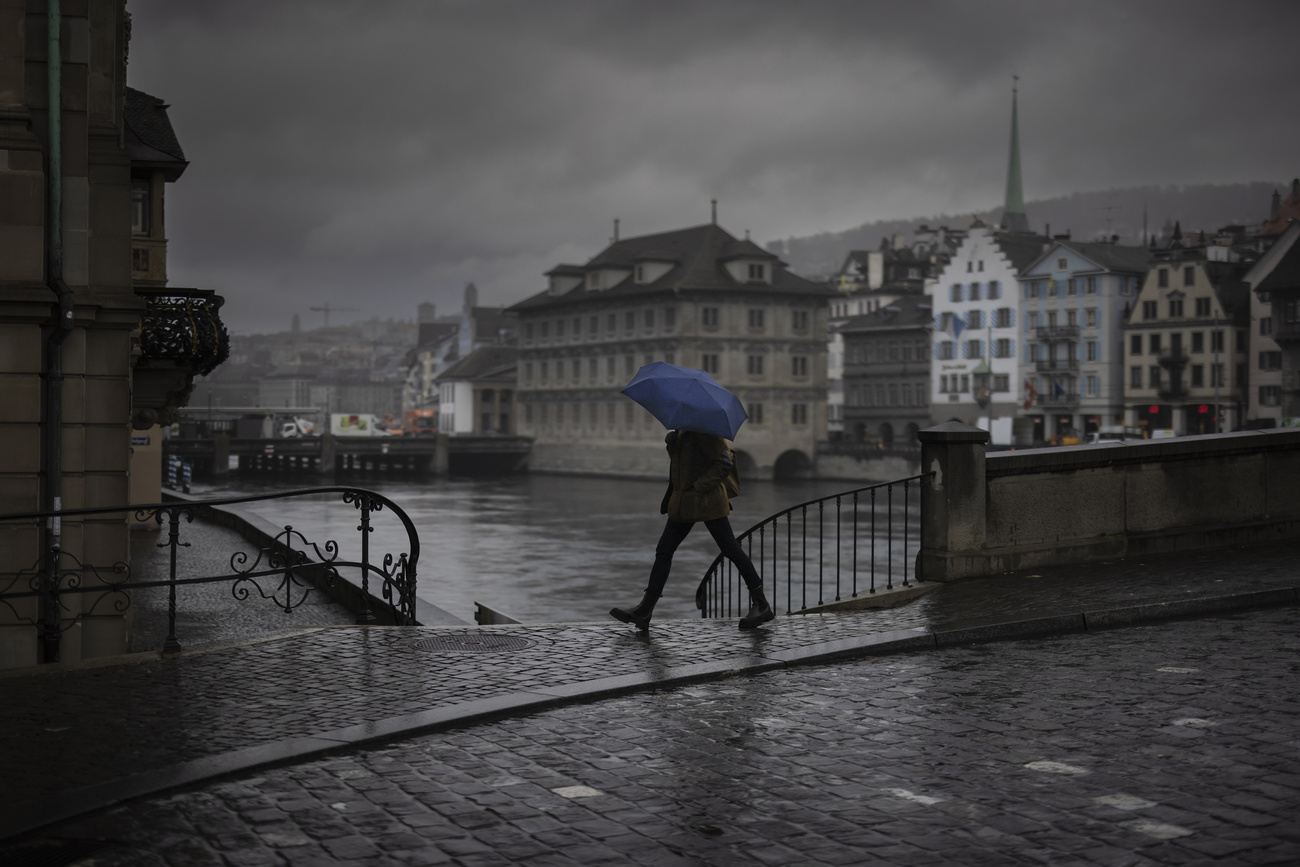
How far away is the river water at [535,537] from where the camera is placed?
34.9 m

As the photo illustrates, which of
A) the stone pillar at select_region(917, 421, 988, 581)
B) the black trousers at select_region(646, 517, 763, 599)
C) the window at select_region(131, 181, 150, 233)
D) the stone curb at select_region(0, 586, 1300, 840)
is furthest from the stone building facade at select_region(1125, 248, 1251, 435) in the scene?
the black trousers at select_region(646, 517, 763, 599)

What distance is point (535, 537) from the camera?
171 ft

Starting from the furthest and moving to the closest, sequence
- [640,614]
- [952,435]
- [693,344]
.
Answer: [693,344] → [952,435] → [640,614]

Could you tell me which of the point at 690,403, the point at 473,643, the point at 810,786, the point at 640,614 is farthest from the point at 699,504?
the point at 810,786

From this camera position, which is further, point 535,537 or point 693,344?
point 693,344

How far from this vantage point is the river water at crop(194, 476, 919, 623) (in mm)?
34875

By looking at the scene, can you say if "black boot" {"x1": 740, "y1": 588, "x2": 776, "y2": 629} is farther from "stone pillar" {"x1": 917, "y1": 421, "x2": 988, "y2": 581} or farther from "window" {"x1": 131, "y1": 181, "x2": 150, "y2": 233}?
"window" {"x1": 131, "y1": 181, "x2": 150, "y2": 233}

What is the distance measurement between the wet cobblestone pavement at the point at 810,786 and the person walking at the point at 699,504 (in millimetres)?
2043

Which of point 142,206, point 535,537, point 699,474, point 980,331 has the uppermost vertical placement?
point 980,331

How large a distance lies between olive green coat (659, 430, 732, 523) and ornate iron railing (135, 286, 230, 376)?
10507 millimetres

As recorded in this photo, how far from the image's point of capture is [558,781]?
234 inches

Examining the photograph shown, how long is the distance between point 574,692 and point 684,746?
1245 mm

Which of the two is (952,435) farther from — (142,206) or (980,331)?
(980,331)

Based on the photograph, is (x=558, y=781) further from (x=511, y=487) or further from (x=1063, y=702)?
(x=511, y=487)
